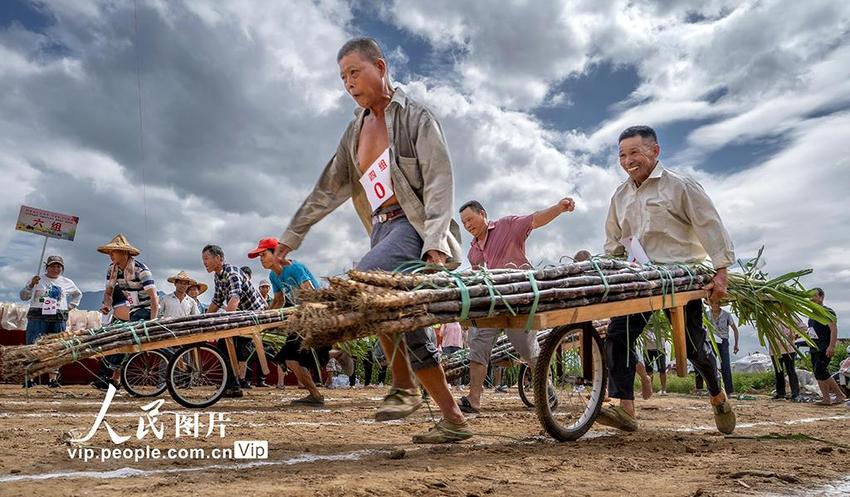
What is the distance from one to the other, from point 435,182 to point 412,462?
1.39 meters

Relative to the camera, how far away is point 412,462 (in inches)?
114

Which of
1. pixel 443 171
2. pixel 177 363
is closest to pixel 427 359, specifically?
pixel 443 171

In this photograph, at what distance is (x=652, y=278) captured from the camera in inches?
151

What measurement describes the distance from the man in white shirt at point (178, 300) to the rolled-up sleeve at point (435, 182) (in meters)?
7.17

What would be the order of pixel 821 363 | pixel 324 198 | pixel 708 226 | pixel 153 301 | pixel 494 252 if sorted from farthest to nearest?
pixel 821 363 < pixel 153 301 < pixel 494 252 < pixel 708 226 < pixel 324 198

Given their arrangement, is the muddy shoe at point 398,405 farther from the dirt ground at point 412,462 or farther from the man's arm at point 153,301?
the man's arm at point 153,301

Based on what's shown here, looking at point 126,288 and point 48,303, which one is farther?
point 48,303

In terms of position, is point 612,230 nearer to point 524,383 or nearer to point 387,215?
point 387,215

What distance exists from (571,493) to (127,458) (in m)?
1.89

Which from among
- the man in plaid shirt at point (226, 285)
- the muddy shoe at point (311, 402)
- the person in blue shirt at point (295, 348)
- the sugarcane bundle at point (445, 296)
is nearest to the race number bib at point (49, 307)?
the man in plaid shirt at point (226, 285)

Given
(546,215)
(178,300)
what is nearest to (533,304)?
(546,215)

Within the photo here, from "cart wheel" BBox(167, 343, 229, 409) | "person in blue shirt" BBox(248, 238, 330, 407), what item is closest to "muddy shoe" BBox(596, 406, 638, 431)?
"person in blue shirt" BBox(248, 238, 330, 407)

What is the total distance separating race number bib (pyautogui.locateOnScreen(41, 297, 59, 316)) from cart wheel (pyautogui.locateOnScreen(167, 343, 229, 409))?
3140 millimetres

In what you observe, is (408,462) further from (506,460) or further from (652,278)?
(652,278)
